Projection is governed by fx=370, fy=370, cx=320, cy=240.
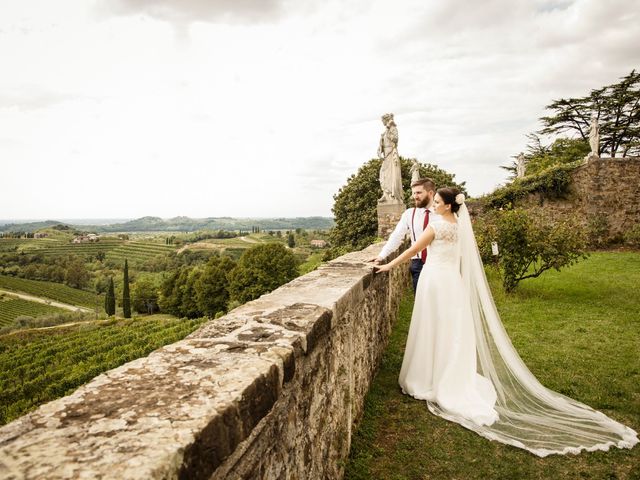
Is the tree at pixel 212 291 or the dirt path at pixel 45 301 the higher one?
the tree at pixel 212 291

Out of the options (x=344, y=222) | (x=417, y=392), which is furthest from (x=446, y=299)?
(x=344, y=222)

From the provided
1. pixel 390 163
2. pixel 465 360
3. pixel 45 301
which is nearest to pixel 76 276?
pixel 45 301

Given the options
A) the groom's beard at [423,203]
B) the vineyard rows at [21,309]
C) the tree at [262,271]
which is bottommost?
the vineyard rows at [21,309]

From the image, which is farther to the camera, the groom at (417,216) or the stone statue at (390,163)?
the stone statue at (390,163)

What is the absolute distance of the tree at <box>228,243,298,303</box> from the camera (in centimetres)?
4200

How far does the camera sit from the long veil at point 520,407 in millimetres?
3062

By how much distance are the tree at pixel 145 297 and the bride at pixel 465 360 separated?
69532 mm

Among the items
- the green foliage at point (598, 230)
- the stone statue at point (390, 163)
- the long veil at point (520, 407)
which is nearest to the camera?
the long veil at point (520, 407)

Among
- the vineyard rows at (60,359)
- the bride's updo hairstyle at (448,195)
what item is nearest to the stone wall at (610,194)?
the bride's updo hairstyle at (448,195)

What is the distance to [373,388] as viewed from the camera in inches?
156

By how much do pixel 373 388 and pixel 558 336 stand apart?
3.51m

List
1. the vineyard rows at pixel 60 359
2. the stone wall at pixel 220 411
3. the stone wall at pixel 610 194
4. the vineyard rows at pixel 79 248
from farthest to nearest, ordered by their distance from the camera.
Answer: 1. the vineyard rows at pixel 79 248
2. the vineyard rows at pixel 60 359
3. the stone wall at pixel 610 194
4. the stone wall at pixel 220 411

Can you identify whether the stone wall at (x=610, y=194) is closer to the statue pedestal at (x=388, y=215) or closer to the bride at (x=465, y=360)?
the statue pedestal at (x=388, y=215)

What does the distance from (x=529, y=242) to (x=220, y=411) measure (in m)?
8.53
